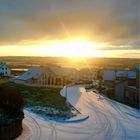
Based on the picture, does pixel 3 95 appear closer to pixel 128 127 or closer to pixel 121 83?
pixel 128 127

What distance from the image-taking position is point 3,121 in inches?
774

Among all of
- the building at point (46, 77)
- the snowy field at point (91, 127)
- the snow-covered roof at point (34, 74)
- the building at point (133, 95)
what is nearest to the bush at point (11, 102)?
the snowy field at point (91, 127)

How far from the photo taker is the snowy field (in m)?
19.8

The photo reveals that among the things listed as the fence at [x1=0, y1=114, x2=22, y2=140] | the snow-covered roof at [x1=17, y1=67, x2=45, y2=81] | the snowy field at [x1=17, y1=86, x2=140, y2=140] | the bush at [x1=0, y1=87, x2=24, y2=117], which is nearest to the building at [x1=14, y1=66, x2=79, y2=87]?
the snow-covered roof at [x1=17, y1=67, x2=45, y2=81]

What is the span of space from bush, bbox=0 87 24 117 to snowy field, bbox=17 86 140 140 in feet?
4.21

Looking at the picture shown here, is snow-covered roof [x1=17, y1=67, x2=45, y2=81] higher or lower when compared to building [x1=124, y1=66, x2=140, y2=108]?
higher

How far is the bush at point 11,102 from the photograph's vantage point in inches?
864

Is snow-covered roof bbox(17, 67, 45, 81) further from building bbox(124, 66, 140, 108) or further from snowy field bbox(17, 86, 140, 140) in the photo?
snowy field bbox(17, 86, 140, 140)

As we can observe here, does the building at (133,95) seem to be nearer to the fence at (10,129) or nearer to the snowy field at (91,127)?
the snowy field at (91,127)

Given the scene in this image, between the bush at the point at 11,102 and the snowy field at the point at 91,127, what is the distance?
1.28 metres

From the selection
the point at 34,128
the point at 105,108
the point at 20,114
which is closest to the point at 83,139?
the point at 34,128

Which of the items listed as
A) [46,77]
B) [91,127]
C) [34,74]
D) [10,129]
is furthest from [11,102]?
[34,74]

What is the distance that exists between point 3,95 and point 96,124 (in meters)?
8.19

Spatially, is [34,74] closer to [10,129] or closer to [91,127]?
[91,127]
